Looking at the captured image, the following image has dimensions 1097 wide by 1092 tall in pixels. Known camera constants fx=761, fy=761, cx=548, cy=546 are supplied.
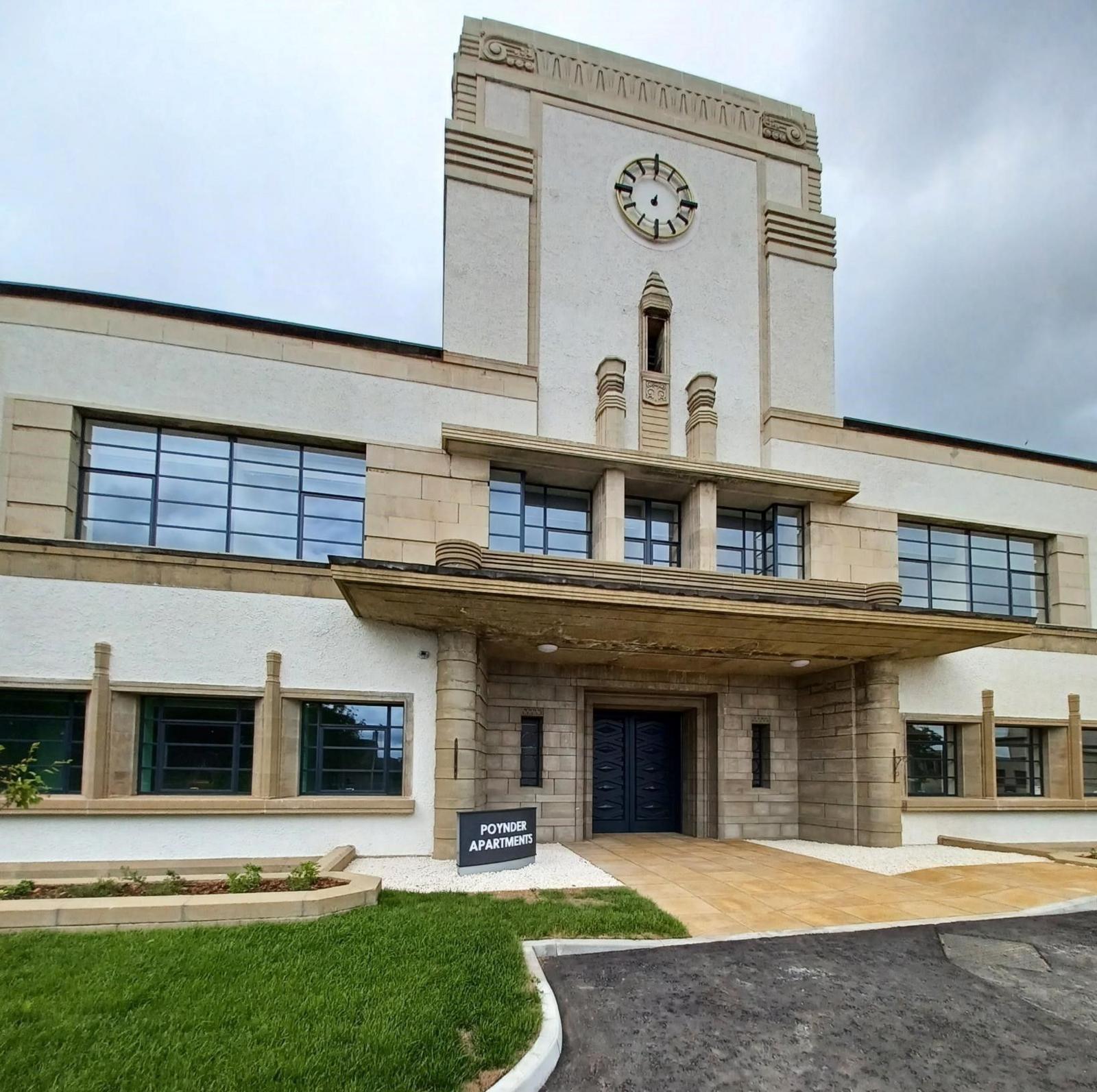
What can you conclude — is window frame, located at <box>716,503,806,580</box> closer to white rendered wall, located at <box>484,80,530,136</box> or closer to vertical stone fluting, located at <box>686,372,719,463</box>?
vertical stone fluting, located at <box>686,372,719,463</box>

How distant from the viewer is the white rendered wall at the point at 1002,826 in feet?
49.1

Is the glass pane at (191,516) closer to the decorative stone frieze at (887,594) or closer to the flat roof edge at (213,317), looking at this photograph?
the flat roof edge at (213,317)

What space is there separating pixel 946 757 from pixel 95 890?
50.4ft

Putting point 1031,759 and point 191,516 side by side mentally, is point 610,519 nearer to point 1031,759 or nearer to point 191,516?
point 191,516

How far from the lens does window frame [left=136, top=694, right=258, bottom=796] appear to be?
11.9 m

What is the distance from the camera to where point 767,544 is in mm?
15898

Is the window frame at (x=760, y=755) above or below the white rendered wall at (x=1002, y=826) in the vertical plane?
above

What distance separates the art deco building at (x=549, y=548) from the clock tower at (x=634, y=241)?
8cm

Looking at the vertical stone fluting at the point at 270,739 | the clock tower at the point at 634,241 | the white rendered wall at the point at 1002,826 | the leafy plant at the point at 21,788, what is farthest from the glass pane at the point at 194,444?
the white rendered wall at the point at 1002,826

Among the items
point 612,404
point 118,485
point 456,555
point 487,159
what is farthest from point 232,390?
point 487,159

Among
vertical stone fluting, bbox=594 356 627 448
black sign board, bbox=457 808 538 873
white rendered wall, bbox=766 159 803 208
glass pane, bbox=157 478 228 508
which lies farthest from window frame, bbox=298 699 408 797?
white rendered wall, bbox=766 159 803 208

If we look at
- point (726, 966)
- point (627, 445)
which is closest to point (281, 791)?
point (726, 966)

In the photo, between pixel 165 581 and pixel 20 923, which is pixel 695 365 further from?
pixel 20 923

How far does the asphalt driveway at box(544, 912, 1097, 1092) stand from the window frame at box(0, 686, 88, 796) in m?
8.55
